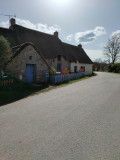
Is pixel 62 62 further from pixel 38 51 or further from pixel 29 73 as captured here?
pixel 29 73

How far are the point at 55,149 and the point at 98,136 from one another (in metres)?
1.39

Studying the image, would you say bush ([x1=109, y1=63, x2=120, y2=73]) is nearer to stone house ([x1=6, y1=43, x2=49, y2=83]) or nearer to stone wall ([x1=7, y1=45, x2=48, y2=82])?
stone house ([x1=6, y1=43, x2=49, y2=83])

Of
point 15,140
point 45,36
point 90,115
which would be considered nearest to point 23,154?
point 15,140

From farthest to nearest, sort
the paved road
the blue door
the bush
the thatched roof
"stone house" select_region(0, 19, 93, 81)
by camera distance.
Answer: the bush < the thatched roof < the blue door < "stone house" select_region(0, 19, 93, 81) < the paved road

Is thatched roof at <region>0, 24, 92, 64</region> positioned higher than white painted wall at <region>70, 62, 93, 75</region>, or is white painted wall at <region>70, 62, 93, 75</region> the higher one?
thatched roof at <region>0, 24, 92, 64</region>

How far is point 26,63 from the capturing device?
12.9m

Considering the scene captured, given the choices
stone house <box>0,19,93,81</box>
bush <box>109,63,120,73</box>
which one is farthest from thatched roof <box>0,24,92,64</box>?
bush <box>109,63,120,73</box>

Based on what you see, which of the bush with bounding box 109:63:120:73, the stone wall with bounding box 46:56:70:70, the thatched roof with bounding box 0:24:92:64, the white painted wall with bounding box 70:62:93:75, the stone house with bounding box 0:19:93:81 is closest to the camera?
the stone house with bounding box 0:19:93:81

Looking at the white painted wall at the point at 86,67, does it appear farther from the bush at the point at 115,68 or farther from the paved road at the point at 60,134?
the paved road at the point at 60,134

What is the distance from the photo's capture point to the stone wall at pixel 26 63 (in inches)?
476

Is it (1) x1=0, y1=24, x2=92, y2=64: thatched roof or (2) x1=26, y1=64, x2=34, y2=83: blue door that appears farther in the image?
(1) x1=0, y1=24, x2=92, y2=64: thatched roof

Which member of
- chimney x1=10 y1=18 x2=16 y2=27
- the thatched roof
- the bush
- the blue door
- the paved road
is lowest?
the paved road

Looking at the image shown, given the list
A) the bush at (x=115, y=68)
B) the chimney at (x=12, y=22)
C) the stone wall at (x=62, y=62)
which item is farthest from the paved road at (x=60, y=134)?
the bush at (x=115, y=68)

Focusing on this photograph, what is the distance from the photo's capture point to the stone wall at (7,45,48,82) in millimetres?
12078
